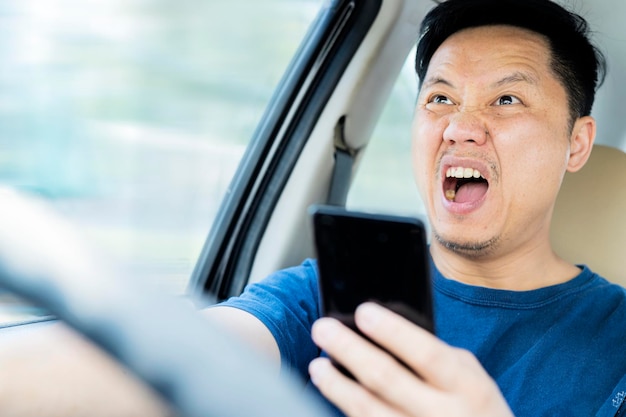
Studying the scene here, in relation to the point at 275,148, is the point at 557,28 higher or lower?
higher

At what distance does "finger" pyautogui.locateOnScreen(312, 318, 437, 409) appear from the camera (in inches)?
24.7

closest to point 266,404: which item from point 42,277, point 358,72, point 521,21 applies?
point 42,277

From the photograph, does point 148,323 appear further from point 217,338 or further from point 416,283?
point 416,283

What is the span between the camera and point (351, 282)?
0.79 m

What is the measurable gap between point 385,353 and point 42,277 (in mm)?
317

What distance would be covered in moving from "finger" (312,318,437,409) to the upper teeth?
2.96ft

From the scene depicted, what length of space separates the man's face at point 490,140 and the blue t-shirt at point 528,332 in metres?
0.14

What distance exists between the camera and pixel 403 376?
63 cm

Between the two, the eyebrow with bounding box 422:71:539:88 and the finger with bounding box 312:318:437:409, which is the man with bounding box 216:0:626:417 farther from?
the finger with bounding box 312:318:437:409

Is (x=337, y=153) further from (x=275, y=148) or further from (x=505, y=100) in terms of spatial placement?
(x=505, y=100)

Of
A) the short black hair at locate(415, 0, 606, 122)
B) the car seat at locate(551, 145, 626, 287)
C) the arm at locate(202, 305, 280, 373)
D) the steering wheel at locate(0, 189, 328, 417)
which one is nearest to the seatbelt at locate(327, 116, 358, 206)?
the short black hair at locate(415, 0, 606, 122)

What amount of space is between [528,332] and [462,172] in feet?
1.20

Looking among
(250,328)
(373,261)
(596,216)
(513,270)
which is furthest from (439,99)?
(373,261)

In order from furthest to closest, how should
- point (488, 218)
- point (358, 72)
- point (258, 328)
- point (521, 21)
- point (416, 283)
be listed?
point (358, 72)
point (521, 21)
point (488, 218)
point (258, 328)
point (416, 283)
